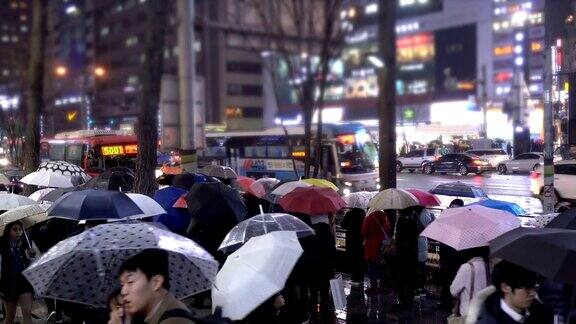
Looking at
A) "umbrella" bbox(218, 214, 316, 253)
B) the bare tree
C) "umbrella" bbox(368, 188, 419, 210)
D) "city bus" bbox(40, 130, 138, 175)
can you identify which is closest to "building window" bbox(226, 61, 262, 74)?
"city bus" bbox(40, 130, 138, 175)

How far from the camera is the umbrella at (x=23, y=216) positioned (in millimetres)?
5969

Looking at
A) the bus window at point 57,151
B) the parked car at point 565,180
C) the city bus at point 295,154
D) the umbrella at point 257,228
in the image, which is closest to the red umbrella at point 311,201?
the umbrella at point 257,228

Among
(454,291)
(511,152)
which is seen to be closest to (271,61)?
(511,152)

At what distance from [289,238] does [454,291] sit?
5.67ft

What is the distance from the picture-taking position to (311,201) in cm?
758

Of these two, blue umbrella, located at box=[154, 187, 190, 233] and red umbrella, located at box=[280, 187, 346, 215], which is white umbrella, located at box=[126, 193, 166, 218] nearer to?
blue umbrella, located at box=[154, 187, 190, 233]

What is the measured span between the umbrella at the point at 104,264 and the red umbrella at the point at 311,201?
146 inches

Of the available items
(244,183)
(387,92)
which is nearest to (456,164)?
(387,92)

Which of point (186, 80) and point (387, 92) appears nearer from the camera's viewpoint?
point (186, 80)

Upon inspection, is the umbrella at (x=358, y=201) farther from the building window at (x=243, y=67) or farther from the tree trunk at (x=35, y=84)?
the building window at (x=243, y=67)

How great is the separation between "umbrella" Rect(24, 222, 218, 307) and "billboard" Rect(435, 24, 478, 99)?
2243 cm

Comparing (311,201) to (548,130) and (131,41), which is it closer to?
(548,130)

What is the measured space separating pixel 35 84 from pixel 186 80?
488 cm

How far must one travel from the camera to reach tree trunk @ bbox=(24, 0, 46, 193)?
12.8 m
